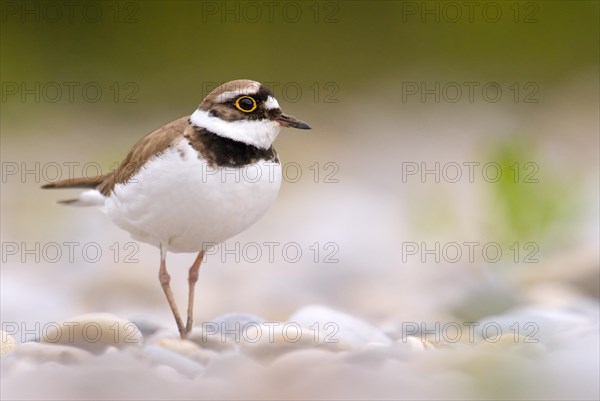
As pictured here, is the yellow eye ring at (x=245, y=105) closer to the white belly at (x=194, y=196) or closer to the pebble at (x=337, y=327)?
the white belly at (x=194, y=196)

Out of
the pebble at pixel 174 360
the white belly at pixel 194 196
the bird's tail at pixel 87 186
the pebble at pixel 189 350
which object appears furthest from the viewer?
the bird's tail at pixel 87 186

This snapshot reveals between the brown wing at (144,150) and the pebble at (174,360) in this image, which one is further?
the brown wing at (144,150)

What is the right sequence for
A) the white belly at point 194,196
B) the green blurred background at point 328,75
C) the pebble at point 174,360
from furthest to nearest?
the green blurred background at point 328,75
the white belly at point 194,196
the pebble at point 174,360

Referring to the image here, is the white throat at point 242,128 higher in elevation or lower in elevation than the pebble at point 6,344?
higher

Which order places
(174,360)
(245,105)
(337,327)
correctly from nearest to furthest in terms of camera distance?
(174,360) → (245,105) → (337,327)

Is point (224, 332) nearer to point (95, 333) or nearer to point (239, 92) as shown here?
point (95, 333)


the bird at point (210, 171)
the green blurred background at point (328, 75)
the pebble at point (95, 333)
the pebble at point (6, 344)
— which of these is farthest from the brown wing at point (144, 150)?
the green blurred background at point (328, 75)

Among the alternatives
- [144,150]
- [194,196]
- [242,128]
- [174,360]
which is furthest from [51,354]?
[242,128]
